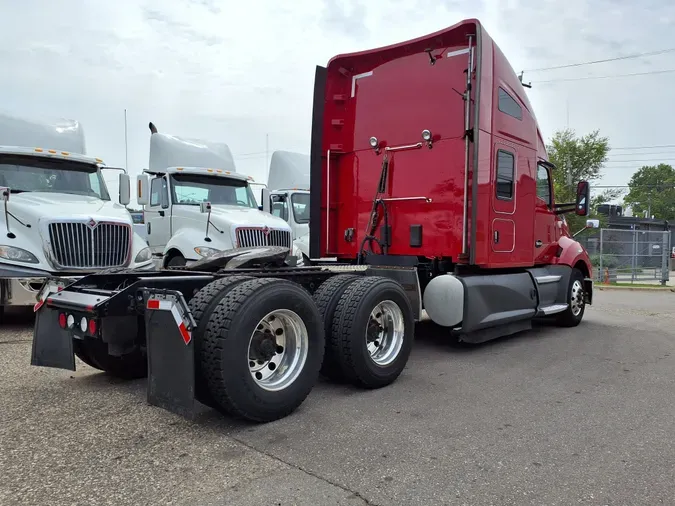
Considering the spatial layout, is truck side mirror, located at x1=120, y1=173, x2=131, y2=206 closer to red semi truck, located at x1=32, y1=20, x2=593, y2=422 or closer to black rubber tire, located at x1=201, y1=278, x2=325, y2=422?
red semi truck, located at x1=32, y1=20, x2=593, y2=422

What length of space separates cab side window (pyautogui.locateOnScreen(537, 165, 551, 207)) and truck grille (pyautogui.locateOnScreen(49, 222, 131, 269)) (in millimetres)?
6178

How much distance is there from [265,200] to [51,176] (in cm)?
428

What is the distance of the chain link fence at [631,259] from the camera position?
19.9 m

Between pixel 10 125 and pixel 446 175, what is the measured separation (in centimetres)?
686

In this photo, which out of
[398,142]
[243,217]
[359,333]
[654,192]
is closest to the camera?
[359,333]

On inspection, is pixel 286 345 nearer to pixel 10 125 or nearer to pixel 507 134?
pixel 507 134

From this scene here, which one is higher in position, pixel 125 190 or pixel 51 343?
pixel 125 190

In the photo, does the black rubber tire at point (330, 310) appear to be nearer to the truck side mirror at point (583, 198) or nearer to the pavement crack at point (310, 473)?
the pavement crack at point (310, 473)

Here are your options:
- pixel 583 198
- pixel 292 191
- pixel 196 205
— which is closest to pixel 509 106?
pixel 583 198

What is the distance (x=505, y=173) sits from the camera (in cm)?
691

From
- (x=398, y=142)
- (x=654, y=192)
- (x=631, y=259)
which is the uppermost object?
(x=654, y=192)

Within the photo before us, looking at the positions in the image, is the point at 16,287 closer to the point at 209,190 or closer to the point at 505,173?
the point at 209,190

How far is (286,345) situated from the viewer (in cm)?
423

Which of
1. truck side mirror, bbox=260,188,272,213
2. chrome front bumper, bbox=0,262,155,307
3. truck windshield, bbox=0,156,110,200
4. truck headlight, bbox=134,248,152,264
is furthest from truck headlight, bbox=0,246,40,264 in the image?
truck side mirror, bbox=260,188,272,213
